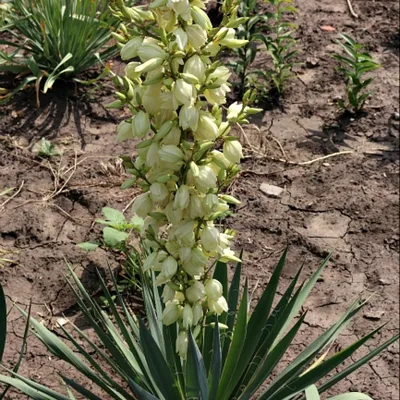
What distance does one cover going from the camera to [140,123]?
1737 millimetres

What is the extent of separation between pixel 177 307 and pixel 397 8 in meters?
4.01

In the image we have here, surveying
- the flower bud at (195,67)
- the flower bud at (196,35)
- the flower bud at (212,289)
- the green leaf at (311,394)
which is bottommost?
the green leaf at (311,394)

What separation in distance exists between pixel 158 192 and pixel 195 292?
319mm

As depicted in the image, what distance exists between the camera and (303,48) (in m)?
4.88

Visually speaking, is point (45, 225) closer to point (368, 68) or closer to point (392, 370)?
point (392, 370)

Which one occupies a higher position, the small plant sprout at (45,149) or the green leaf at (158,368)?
the green leaf at (158,368)

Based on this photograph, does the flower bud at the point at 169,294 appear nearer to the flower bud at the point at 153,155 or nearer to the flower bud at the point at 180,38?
the flower bud at the point at 153,155

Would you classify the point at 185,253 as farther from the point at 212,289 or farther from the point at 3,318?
the point at 3,318

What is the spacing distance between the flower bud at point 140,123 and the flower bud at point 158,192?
139 mm

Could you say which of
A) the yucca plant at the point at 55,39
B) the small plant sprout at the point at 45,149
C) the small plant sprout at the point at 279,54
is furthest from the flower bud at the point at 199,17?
the small plant sprout at the point at 279,54

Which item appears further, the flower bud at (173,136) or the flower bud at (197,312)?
the flower bud at (197,312)

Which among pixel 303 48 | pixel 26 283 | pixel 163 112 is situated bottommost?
pixel 26 283

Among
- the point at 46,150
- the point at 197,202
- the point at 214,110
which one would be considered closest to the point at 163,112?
the point at 214,110

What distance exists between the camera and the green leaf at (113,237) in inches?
128
